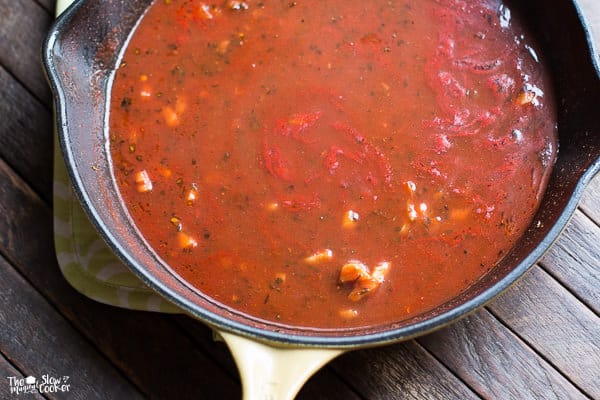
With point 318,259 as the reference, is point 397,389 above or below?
below

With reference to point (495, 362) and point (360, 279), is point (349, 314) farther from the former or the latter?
point (495, 362)

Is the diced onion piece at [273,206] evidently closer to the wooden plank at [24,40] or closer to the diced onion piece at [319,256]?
the diced onion piece at [319,256]

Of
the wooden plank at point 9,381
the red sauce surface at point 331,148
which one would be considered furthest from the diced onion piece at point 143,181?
the wooden plank at point 9,381

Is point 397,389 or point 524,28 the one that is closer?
point 397,389

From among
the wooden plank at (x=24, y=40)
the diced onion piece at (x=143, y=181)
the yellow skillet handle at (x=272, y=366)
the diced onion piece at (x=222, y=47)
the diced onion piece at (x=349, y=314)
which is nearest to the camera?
the yellow skillet handle at (x=272, y=366)

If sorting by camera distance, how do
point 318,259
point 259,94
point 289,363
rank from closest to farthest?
point 289,363
point 318,259
point 259,94

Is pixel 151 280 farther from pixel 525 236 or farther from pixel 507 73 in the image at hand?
pixel 507 73

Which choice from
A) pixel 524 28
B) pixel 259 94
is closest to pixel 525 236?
pixel 524 28
